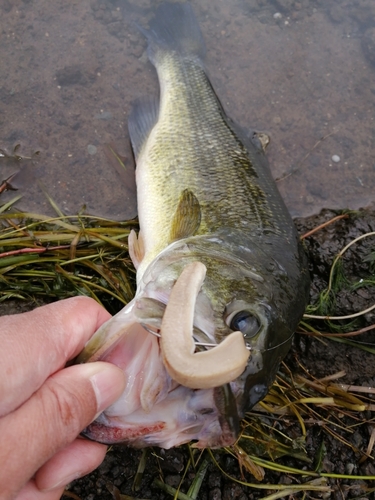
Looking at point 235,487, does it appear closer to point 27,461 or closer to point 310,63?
point 27,461

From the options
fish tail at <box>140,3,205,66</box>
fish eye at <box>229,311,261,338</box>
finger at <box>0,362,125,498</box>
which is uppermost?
fish tail at <box>140,3,205,66</box>

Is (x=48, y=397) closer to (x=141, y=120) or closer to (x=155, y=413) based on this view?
(x=155, y=413)

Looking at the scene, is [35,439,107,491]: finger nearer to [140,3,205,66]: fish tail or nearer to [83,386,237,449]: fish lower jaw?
[83,386,237,449]: fish lower jaw

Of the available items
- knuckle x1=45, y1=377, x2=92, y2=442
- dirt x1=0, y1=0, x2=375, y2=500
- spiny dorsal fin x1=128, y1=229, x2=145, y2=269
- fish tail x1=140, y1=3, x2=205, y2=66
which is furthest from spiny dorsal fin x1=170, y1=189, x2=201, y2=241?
fish tail x1=140, y1=3, x2=205, y2=66

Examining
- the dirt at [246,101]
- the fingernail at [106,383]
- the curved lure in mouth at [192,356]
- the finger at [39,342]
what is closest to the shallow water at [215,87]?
the dirt at [246,101]

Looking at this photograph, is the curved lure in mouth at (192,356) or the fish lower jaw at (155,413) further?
the fish lower jaw at (155,413)

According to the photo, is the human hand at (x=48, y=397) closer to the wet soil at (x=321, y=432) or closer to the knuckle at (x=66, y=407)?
the knuckle at (x=66, y=407)

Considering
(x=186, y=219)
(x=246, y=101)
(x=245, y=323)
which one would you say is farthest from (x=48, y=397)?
(x=246, y=101)
